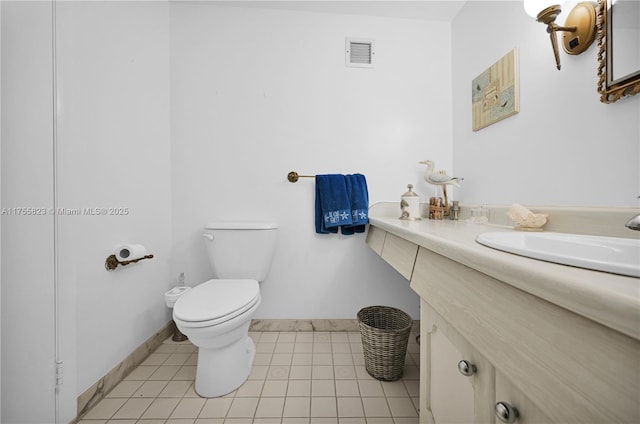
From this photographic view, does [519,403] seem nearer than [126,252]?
Yes

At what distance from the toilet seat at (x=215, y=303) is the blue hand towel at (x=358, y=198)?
75 cm

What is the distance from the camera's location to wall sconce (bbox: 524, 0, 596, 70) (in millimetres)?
824

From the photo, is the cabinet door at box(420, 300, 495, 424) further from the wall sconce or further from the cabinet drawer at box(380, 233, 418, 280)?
the wall sconce

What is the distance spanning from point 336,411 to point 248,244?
0.95 m

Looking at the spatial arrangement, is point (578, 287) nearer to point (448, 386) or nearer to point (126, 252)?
point (448, 386)

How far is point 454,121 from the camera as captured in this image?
169 centimetres

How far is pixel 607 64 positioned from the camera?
0.78 m

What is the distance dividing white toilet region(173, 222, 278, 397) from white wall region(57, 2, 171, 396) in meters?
0.37

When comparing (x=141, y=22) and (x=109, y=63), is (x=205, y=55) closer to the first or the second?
(x=141, y=22)

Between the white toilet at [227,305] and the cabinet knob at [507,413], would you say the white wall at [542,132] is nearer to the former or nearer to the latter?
the cabinet knob at [507,413]

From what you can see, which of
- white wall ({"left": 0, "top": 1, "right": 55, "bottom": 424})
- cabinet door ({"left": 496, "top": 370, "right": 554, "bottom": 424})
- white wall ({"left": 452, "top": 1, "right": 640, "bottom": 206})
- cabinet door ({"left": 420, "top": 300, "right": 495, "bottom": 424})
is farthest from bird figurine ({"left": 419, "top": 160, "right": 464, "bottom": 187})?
white wall ({"left": 0, "top": 1, "right": 55, "bottom": 424})

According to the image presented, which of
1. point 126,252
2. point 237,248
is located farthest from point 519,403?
point 126,252

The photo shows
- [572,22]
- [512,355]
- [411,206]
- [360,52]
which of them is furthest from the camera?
A: [360,52]

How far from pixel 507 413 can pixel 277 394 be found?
3.24 ft
